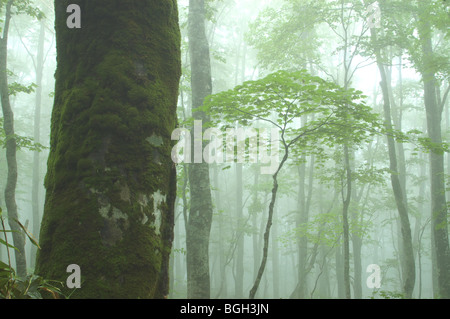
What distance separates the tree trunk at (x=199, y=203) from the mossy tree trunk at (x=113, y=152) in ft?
13.8

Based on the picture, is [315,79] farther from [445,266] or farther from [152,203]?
[445,266]

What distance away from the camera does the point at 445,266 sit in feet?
28.1

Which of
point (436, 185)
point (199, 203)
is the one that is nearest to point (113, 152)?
point (199, 203)

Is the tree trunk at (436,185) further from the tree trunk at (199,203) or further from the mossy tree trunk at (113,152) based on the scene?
the mossy tree trunk at (113,152)

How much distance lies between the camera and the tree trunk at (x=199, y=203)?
558 cm

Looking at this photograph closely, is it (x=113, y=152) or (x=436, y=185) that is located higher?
(x=113, y=152)

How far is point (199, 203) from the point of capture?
594 centimetres

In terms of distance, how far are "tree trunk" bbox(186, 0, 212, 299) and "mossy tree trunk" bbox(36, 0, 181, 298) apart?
13.8ft

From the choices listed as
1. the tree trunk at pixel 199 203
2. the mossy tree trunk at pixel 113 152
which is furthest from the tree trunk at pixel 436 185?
the mossy tree trunk at pixel 113 152

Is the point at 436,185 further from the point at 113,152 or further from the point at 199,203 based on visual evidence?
the point at 113,152

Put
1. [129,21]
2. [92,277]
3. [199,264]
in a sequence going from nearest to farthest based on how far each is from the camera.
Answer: [92,277] → [129,21] → [199,264]

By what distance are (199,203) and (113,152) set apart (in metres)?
4.55

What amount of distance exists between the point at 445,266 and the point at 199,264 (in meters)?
7.74

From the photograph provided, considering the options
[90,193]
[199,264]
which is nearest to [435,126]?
[199,264]
